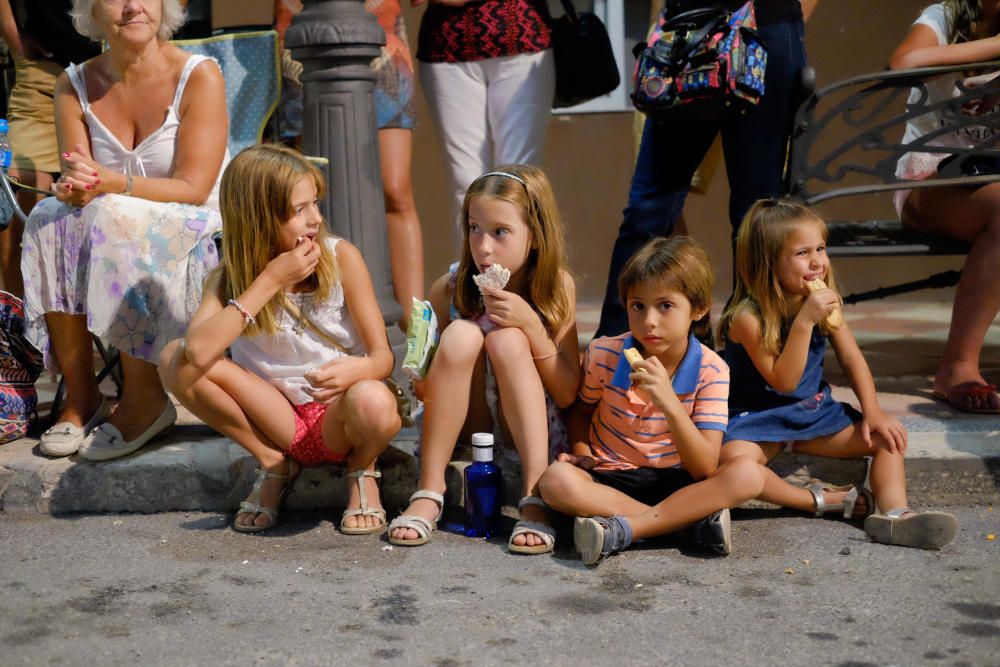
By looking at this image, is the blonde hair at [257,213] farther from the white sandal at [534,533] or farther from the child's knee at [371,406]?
the white sandal at [534,533]

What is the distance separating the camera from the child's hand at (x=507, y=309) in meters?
3.42

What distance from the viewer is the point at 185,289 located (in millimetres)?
3834

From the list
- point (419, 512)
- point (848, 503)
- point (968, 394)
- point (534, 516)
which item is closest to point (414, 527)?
point (419, 512)

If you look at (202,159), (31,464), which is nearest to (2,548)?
(31,464)

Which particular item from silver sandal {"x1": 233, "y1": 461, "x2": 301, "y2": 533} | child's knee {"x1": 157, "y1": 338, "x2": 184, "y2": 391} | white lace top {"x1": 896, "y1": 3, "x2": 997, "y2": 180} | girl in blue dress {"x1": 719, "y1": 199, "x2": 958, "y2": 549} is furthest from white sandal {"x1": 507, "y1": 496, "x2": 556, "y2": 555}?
white lace top {"x1": 896, "y1": 3, "x2": 997, "y2": 180}

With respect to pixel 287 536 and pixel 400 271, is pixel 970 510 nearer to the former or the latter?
pixel 287 536

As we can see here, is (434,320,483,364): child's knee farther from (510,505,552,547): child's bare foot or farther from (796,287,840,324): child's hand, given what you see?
(796,287,840,324): child's hand

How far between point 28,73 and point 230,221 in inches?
74.9

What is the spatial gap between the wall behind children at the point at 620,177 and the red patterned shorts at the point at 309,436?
10.7 feet

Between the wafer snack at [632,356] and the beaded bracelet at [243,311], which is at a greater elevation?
the beaded bracelet at [243,311]

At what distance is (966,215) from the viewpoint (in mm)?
4262

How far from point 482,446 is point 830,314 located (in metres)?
1.04

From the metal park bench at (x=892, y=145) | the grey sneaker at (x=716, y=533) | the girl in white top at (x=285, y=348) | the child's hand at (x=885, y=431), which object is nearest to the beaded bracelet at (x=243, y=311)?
the girl in white top at (x=285, y=348)

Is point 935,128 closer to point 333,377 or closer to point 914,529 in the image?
point 914,529
